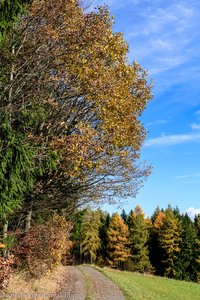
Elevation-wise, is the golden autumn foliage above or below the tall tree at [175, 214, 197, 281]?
above

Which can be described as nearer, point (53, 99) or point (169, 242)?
point (53, 99)

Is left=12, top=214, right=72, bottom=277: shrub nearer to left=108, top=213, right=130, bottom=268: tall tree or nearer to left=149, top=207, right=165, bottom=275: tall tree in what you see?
left=149, top=207, right=165, bottom=275: tall tree

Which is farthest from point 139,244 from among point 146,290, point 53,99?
point 53,99

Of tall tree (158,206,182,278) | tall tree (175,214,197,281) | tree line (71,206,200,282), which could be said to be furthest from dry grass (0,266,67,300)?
tall tree (175,214,197,281)

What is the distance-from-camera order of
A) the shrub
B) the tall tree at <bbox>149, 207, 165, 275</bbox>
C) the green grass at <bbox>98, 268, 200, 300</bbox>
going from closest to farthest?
1. the shrub
2. the green grass at <bbox>98, 268, 200, 300</bbox>
3. the tall tree at <bbox>149, 207, 165, 275</bbox>

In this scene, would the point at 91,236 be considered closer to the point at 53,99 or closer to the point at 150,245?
the point at 150,245

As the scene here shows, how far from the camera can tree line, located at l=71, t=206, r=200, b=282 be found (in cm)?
6700

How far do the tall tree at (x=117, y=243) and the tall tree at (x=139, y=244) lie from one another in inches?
50.1

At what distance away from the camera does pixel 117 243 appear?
73.2 m

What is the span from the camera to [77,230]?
70.8 metres

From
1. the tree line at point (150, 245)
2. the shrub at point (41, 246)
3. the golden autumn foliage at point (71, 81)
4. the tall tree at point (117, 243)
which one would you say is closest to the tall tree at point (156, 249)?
the tree line at point (150, 245)

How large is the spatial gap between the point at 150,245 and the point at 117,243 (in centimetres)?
658

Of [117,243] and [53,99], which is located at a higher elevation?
[53,99]

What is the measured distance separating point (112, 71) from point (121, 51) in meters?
1.03
